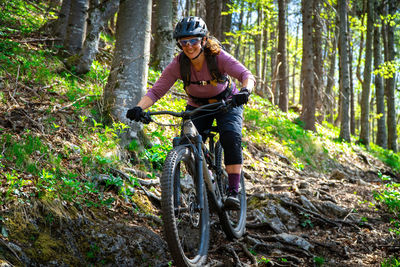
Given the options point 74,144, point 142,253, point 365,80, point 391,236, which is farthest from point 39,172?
point 365,80

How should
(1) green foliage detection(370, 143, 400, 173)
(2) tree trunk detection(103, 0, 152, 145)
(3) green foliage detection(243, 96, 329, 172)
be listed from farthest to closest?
1. (1) green foliage detection(370, 143, 400, 173)
2. (3) green foliage detection(243, 96, 329, 172)
3. (2) tree trunk detection(103, 0, 152, 145)

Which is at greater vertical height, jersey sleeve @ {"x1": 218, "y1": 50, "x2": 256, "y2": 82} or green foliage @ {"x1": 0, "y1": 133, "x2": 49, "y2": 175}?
→ jersey sleeve @ {"x1": 218, "y1": 50, "x2": 256, "y2": 82}

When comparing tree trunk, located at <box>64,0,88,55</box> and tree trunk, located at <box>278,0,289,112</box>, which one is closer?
tree trunk, located at <box>64,0,88,55</box>

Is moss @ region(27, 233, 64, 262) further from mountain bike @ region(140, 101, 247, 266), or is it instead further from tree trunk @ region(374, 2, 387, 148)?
tree trunk @ region(374, 2, 387, 148)

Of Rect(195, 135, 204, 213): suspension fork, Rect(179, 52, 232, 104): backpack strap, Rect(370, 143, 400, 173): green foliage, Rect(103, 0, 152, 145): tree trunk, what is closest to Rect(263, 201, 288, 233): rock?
Rect(195, 135, 204, 213): suspension fork

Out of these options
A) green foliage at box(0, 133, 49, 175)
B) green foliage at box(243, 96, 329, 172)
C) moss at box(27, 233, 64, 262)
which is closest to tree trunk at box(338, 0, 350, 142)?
green foliage at box(243, 96, 329, 172)

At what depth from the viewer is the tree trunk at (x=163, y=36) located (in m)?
9.12

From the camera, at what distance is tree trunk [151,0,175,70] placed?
9117 millimetres

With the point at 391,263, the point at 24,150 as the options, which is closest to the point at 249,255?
the point at 391,263

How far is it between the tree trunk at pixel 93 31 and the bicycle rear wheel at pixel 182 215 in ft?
13.7

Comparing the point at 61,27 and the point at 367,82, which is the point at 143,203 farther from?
the point at 367,82

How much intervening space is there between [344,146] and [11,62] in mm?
12671

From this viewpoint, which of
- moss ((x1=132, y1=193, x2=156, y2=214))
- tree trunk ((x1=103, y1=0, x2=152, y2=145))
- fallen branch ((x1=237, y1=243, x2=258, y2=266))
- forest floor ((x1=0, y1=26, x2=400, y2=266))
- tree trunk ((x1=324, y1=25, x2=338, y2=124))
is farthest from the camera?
tree trunk ((x1=324, y1=25, x2=338, y2=124))

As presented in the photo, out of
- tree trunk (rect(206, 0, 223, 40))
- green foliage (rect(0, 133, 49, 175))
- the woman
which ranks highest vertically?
tree trunk (rect(206, 0, 223, 40))
